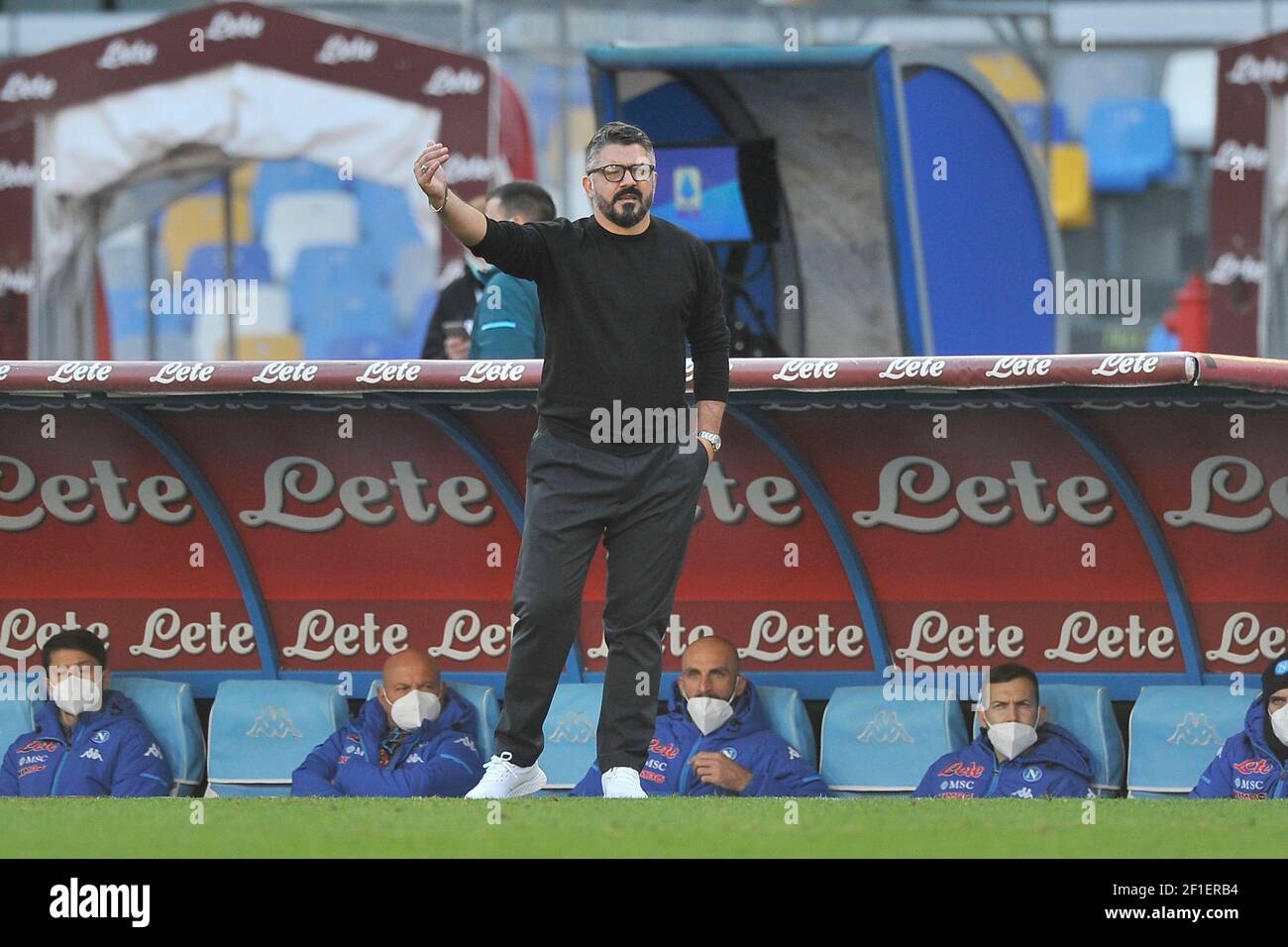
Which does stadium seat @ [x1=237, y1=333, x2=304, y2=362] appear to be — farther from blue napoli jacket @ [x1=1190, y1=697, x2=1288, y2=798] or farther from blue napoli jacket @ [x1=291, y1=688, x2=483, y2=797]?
blue napoli jacket @ [x1=1190, y1=697, x2=1288, y2=798]

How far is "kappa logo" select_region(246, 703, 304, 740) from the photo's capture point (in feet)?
27.0

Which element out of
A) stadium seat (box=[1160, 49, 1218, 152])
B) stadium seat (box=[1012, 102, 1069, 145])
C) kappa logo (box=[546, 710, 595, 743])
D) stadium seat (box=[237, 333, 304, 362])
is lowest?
kappa logo (box=[546, 710, 595, 743])

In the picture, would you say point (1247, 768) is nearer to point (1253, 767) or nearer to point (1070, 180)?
point (1253, 767)

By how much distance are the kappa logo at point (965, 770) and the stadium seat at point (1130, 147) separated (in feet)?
54.5

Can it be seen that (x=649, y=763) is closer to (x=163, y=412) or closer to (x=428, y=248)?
(x=163, y=412)

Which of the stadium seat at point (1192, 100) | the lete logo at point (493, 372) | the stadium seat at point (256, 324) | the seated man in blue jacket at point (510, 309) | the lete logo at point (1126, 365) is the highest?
the stadium seat at point (1192, 100)

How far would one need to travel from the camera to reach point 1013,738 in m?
7.57

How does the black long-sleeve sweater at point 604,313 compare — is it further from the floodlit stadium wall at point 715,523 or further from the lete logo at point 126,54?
the lete logo at point 126,54

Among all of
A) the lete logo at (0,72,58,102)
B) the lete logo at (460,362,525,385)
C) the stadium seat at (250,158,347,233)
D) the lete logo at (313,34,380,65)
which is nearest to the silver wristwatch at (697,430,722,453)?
the lete logo at (460,362,525,385)

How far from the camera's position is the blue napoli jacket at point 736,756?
771 cm

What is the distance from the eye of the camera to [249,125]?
49.1 feet

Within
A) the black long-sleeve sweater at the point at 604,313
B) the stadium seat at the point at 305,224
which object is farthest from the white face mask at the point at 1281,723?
the stadium seat at the point at 305,224

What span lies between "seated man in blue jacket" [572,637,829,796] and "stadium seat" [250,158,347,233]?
1530 cm

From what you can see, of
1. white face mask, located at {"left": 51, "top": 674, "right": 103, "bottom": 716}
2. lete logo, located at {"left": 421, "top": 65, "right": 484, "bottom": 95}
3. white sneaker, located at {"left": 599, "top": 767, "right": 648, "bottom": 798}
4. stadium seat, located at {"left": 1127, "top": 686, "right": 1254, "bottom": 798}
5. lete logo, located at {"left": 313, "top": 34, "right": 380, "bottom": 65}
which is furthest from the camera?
lete logo, located at {"left": 313, "top": 34, "right": 380, "bottom": 65}
